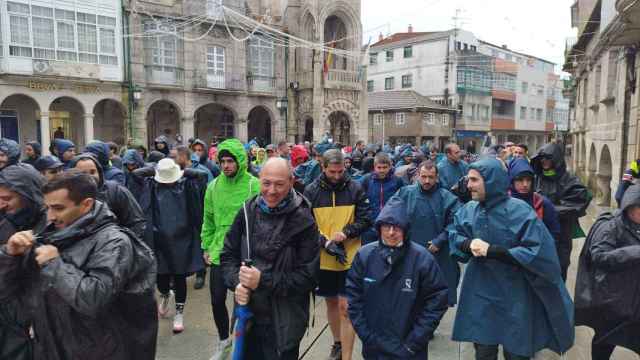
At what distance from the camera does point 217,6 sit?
A: 23.8m

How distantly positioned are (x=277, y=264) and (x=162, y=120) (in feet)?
77.9

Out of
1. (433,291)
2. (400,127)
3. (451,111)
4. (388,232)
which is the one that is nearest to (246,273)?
(388,232)

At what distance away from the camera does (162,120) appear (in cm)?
2516

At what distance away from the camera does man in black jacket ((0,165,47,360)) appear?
2.94 meters

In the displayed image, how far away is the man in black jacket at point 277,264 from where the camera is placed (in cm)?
309

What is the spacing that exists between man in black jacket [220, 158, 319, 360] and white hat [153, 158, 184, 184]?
2.57 m

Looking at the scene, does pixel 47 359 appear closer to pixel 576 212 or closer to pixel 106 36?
pixel 576 212

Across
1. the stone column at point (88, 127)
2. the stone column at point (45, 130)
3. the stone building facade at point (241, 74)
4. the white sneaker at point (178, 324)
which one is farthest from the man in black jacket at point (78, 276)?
the stone building facade at point (241, 74)

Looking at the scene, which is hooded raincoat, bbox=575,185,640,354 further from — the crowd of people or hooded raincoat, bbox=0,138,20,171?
hooded raincoat, bbox=0,138,20,171

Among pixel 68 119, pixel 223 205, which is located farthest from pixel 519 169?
pixel 68 119

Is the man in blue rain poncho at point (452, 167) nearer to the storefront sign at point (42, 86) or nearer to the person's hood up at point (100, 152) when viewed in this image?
the person's hood up at point (100, 152)

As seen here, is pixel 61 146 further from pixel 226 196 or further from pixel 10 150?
pixel 226 196

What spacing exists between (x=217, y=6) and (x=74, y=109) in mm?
8505

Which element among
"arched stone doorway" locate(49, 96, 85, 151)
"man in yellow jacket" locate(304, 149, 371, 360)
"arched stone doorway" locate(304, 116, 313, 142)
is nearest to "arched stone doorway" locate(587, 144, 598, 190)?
"arched stone doorway" locate(304, 116, 313, 142)
